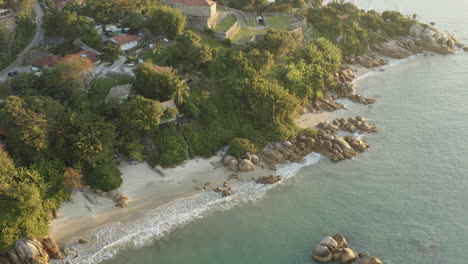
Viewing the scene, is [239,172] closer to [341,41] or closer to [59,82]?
[59,82]

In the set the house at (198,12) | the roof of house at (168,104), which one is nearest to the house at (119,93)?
the roof of house at (168,104)

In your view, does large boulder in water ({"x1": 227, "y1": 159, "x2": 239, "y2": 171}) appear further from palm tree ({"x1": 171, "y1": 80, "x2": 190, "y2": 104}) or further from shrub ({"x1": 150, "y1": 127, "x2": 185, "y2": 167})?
palm tree ({"x1": 171, "y1": 80, "x2": 190, "y2": 104})

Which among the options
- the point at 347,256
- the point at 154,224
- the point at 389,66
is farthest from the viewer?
the point at 389,66

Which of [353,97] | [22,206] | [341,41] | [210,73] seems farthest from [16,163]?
[341,41]

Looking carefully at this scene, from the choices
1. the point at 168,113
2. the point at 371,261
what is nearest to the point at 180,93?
the point at 168,113

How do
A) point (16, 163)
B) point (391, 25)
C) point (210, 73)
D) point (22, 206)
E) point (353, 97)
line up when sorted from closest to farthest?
point (22, 206)
point (16, 163)
point (210, 73)
point (353, 97)
point (391, 25)

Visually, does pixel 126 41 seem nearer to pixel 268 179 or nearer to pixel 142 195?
pixel 142 195

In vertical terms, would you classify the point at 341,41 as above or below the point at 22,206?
above
